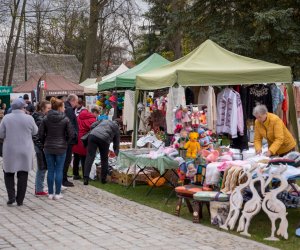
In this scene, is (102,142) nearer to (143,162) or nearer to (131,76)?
(143,162)

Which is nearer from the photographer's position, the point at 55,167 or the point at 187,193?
the point at 187,193

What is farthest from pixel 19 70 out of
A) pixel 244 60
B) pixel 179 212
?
pixel 179 212

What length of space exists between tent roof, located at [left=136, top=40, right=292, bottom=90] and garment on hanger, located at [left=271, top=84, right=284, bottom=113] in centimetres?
72

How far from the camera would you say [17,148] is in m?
8.79

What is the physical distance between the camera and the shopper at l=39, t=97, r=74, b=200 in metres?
9.41

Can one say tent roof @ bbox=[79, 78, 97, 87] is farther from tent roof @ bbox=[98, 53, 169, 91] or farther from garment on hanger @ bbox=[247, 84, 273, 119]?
garment on hanger @ bbox=[247, 84, 273, 119]

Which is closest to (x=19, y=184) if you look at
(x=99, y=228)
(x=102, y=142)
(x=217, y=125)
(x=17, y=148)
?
(x=17, y=148)

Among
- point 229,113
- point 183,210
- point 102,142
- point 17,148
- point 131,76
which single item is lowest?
point 183,210

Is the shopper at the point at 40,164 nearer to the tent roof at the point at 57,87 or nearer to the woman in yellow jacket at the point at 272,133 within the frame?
the woman in yellow jacket at the point at 272,133

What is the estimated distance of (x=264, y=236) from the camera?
6938 millimetres

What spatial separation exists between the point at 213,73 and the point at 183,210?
3518 millimetres

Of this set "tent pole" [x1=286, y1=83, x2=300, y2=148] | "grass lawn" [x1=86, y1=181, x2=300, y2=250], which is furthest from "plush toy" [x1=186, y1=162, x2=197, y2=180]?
"tent pole" [x1=286, y1=83, x2=300, y2=148]

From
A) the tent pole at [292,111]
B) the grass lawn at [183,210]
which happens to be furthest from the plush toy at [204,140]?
the tent pole at [292,111]

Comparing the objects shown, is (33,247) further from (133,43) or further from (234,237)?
(133,43)
